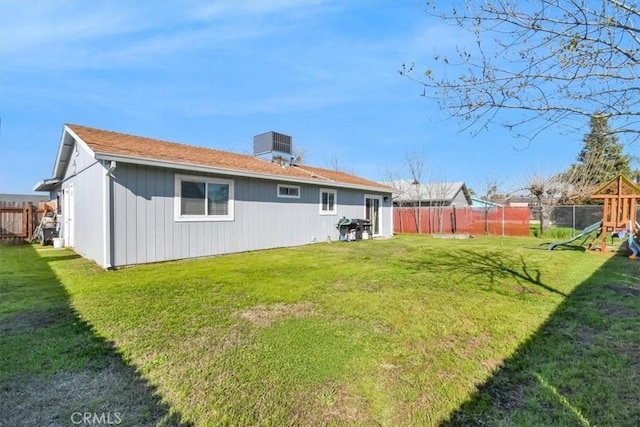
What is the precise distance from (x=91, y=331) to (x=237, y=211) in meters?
6.04

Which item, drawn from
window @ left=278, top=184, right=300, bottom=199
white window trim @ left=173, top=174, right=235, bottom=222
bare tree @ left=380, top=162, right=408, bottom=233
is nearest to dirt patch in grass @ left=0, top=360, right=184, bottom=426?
white window trim @ left=173, top=174, right=235, bottom=222

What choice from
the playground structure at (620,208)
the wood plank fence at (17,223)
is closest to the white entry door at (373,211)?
the playground structure at (620,208)

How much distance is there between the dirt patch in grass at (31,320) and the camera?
3.55 m

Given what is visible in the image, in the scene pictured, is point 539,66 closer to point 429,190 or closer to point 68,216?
point 68,216

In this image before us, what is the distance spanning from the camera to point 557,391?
2.45 meters

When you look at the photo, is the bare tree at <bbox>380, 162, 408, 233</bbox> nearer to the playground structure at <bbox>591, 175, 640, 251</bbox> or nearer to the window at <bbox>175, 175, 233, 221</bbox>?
the playground structure at <bbox>591, 175, 640, 251</bbox>

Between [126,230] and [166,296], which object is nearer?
[166,296]

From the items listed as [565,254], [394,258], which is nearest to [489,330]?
[394,258]

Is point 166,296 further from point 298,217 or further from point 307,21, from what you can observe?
point 298,217

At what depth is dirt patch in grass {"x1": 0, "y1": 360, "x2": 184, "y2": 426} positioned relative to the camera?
2076 millimetres

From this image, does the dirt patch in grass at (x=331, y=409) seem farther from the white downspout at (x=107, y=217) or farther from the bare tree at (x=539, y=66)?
the white downspout at (x=107, y=217)

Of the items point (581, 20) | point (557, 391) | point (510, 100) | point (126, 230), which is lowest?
point (557, 391)

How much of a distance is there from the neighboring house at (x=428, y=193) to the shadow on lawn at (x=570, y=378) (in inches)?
782

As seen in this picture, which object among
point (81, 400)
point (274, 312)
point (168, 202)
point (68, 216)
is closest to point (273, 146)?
point (168, 202)
